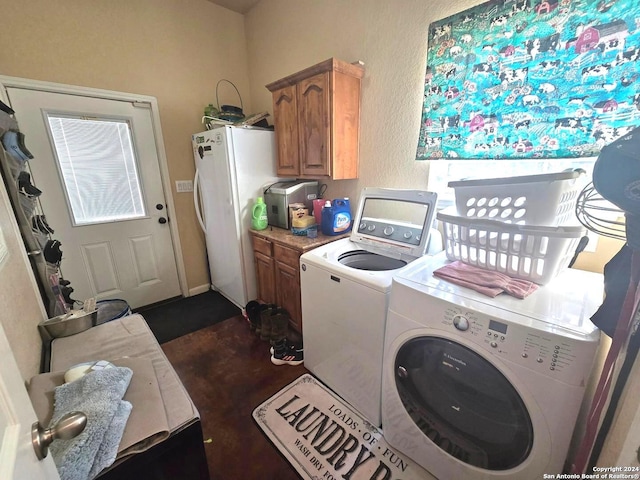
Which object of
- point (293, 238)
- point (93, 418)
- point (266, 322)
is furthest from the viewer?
point (266, 322)

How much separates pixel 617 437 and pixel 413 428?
691 mm

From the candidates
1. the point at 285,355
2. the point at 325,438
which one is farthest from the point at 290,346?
the point at 325,438

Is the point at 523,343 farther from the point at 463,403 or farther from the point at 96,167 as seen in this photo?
the point at 96,167

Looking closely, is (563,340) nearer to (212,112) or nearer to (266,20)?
(212,112)

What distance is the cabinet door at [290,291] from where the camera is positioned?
2.03 meters

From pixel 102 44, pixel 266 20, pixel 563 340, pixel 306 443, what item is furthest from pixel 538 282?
pixel 102 44

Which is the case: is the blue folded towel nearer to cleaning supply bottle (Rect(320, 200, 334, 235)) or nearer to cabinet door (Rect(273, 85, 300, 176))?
cleaning supply bottle (Rect(320, 200, 334, 235))

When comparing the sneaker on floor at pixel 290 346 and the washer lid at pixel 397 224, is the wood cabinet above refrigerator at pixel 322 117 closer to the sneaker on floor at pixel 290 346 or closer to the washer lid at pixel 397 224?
the washer lid at pixel 397 224

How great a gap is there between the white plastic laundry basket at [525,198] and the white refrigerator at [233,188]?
169cm

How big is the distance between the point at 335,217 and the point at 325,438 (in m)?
1.39

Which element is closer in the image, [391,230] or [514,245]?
[514,245]

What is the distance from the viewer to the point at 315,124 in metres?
1.96

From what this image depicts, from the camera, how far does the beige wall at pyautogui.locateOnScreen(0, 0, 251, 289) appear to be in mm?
1940

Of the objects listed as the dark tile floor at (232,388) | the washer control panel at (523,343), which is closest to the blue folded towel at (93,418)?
the dark tile floor at (232,388)
